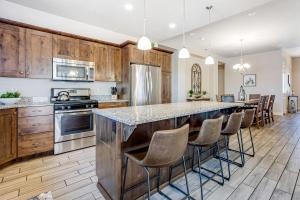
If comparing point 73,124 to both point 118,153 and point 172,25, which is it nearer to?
point 118,153

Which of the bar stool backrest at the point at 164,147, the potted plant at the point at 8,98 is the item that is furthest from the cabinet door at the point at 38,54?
the bar stool backrest at the point at 164,147

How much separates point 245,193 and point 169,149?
1.27 m

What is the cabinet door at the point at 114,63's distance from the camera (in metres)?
4.11

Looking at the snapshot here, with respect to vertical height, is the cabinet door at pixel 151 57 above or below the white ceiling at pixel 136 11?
below

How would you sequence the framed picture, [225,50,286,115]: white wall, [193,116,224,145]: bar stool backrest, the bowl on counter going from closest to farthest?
1. [193,116,224,145]: bar stool backrest
2. the bowl on counter
3. [225,50,286,115]: white wall
4. the framed picture

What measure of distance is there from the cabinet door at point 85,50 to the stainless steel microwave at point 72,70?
117mm

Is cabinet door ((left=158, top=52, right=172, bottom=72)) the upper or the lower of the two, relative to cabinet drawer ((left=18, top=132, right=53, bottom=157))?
upper

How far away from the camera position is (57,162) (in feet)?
8.93

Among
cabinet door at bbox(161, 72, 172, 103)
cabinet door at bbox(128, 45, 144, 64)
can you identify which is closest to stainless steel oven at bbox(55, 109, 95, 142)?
cabinet door at bbox(128, 45, 144, 64)

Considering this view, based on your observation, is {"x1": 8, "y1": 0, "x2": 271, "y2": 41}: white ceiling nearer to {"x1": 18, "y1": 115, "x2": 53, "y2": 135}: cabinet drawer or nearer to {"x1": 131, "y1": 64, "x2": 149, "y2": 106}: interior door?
{"x1": 131, "y1": 64, "x2": 149, "y2": 106}: interior door

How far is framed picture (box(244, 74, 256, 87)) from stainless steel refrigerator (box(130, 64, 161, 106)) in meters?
5.93

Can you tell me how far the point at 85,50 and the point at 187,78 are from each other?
168 inches

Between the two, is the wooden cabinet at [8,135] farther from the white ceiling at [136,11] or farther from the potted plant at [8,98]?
the white ceiling at [136,11]

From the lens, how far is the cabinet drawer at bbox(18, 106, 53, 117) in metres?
2.68
